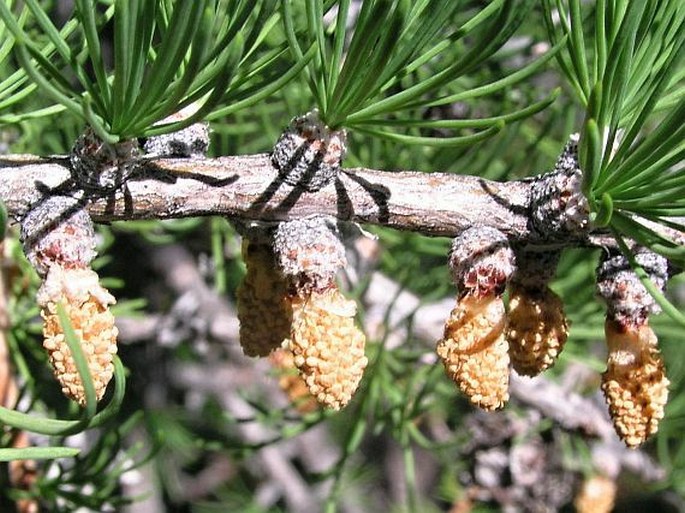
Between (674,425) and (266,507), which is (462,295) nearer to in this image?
(674,425)

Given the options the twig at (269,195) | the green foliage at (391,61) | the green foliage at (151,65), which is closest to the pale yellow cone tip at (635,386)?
the twig at (269,195)

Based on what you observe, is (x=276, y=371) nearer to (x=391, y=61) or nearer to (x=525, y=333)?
(x=525, y=333)

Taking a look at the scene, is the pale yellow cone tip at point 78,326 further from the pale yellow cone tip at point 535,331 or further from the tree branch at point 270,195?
the pale yellow cone tip at point 535,331

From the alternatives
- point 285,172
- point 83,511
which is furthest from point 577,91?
point 83,511

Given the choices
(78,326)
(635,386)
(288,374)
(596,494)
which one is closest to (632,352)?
(635,386)

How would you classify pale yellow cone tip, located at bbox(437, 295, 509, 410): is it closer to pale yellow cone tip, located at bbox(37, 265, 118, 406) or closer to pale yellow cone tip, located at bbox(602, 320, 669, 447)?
pale yellow cone tip, located at bbox(602, 320, 669, 447)

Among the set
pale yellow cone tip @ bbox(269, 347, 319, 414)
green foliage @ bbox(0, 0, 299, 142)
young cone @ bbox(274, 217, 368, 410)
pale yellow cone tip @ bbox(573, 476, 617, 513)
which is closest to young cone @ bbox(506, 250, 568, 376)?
young cone @ bbox(274, 217, 368, 410)
